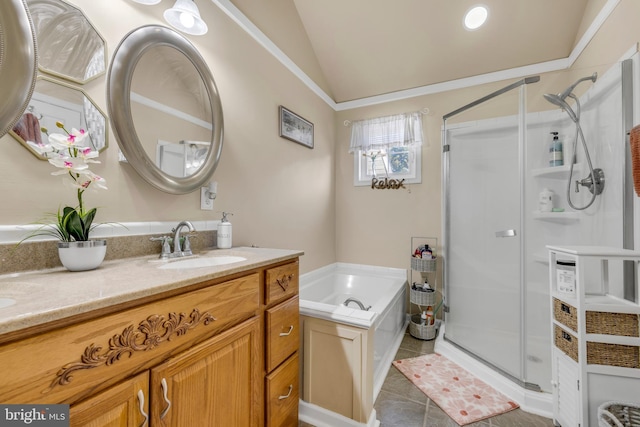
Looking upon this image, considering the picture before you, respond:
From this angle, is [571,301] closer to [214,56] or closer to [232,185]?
[232,185]

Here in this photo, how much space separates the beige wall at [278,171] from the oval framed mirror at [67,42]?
53 millimetres

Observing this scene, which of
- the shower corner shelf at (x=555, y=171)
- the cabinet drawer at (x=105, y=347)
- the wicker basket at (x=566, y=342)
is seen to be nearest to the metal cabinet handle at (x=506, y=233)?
the shower corner shelf at (x=555, y=171)

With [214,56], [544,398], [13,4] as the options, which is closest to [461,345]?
[544,398]

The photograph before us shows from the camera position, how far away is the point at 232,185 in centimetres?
175

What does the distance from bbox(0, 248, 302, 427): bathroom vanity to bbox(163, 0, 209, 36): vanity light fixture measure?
1.21m

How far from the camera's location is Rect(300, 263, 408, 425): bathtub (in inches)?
56.7

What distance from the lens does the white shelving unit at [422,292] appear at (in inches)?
98.0

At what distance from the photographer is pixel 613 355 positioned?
1225 mm

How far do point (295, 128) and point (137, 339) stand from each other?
206cm

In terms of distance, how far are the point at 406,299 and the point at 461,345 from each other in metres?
0.72

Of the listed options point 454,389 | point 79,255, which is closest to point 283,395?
point 79,255

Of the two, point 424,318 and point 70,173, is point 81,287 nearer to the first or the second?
point 70,173

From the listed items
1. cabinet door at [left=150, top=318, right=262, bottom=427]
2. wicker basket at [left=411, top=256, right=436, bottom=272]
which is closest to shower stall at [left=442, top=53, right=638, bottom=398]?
wicker basket at [left=411, top=256, right=436, bottom=272]

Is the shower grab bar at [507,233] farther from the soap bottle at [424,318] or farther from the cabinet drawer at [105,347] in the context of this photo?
the cabinet drawer at [105,347]
